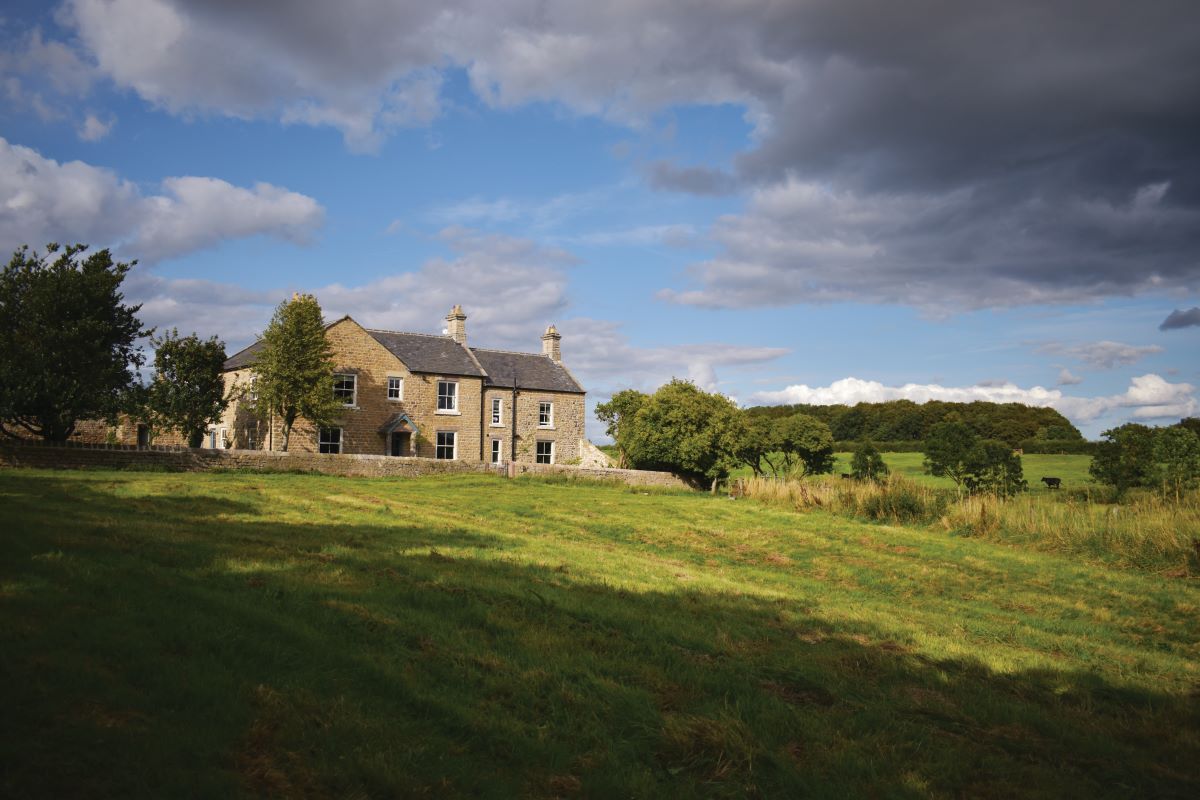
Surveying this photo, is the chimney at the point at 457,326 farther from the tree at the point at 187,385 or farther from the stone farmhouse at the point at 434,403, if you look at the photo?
the tree at the point at 187,385

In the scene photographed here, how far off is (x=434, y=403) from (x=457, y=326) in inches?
263

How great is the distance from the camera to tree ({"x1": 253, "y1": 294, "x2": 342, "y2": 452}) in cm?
3688

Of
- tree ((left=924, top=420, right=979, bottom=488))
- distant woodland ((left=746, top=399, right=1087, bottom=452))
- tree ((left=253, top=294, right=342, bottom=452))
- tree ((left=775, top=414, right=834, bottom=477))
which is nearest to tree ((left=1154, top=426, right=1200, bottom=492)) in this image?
tree ((left=924, top=420, right=979, bottom=488))

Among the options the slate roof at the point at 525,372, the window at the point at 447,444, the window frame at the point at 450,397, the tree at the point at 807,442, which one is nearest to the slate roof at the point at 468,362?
the slate roof at the point at 525,372

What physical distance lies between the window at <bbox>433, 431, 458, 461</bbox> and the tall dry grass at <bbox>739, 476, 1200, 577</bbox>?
70.8ft

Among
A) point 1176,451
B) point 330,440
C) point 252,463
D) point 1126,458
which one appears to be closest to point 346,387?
point 330,440

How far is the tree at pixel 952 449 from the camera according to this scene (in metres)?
37.4

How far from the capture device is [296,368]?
1460 inches

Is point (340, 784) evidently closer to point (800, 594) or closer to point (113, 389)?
point (800, 594)

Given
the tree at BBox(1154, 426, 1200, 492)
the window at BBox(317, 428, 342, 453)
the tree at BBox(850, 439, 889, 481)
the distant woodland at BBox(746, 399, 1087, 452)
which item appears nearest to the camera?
the tree at BBox(1154, 426, 1200, 492)

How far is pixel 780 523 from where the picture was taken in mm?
23500

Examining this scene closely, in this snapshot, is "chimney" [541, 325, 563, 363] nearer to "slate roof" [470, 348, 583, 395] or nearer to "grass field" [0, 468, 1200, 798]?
"slate roof" [470, 348, 583, 395]

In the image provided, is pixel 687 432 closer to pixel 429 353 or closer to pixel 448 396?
pixel 448 396

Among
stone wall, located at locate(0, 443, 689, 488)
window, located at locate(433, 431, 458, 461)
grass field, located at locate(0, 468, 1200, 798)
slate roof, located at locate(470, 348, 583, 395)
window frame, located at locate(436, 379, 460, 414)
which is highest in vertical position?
slate roof, located at locate(470, 348, 583, 395)
